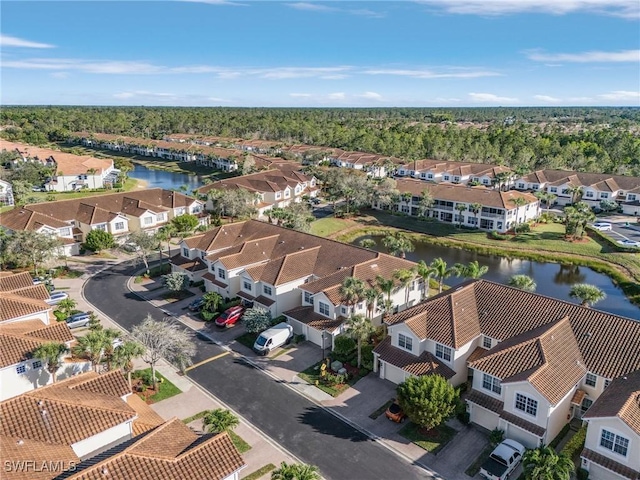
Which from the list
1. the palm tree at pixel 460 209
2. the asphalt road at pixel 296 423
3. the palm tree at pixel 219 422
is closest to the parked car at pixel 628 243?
the palm tree at pixel 460 209

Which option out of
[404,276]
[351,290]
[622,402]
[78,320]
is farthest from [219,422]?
[78,320]

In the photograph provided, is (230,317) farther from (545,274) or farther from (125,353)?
(545,274)

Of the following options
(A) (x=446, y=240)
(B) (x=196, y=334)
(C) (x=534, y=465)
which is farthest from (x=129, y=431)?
(A) (x=446, y=240)

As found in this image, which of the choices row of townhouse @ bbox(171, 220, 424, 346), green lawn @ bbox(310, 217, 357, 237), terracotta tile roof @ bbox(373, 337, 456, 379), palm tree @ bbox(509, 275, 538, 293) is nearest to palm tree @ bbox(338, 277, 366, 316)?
row of townhouse @ bbox(171, 220, 424, 346)

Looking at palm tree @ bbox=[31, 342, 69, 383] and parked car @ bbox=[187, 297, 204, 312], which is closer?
palm tree @ bbox=[31, 342, 69, 383]

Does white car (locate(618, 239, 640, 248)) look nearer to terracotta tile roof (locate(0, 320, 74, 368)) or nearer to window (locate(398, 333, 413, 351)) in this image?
window (locate(398, 333, 413, 351))

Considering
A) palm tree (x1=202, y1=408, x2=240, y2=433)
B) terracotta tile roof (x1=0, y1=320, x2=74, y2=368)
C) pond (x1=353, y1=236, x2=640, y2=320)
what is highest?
terracotta tile roof (x1=0, y1=320, x2=74, y2=368)

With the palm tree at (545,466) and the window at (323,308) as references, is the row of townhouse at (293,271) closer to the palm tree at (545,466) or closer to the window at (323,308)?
the window at (323,308)
